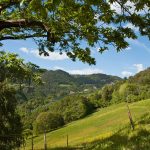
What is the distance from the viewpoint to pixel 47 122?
526ft

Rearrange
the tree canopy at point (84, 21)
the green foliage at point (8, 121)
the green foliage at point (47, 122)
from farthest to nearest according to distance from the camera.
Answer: the green foliage at point (47, 122) < the green foliage at point (8, 121) < the tree canopy at point (84, 21)

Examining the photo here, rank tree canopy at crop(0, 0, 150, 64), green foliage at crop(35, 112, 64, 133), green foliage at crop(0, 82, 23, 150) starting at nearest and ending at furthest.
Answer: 1. tree canopy at crop(0, 0, 150, 64)
2. green foliage at crop(0, 82, 23, 150)
3. green foliage at crop(35, 112, 64, 133)

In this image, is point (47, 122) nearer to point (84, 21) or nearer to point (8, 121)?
point (8, 121)

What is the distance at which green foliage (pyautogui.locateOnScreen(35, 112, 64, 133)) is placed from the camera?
6284 inches

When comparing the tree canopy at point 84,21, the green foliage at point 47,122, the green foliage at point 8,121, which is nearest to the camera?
the tree canopy at point 84,21

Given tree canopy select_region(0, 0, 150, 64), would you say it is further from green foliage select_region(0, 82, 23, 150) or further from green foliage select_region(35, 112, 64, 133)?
green foliage select_region(35, 112, 64, 133)

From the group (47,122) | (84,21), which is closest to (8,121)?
(84,21)

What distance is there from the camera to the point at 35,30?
15.2 m

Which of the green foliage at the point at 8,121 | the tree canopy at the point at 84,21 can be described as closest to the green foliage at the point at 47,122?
the green foliage at the point at 8,121

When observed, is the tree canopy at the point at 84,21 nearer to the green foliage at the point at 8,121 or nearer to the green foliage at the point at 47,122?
the green foliage at the point at 8,121

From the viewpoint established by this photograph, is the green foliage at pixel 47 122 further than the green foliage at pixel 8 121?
Yes

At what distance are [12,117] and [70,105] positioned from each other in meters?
147

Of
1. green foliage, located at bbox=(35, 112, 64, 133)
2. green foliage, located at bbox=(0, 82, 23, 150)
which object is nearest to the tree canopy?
green foliage, located at bbox=(0, 82, 23, 150)

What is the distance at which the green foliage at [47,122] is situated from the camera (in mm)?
159625
